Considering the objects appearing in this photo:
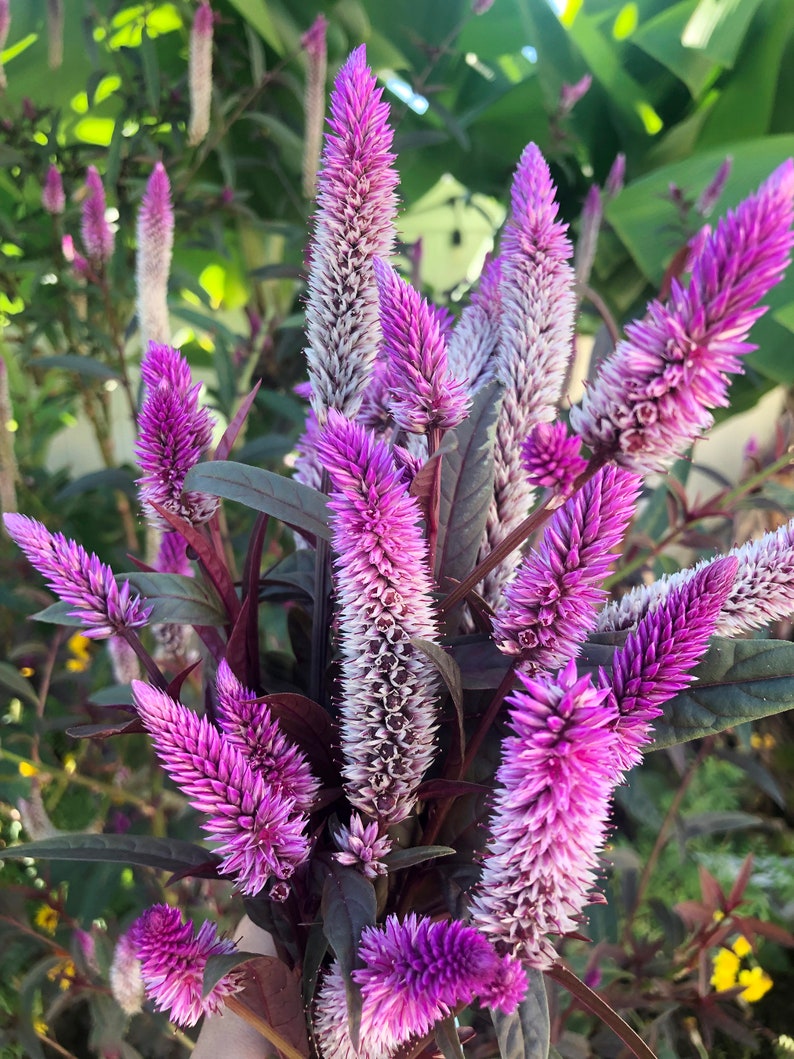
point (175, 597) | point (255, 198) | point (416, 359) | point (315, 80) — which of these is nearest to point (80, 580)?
point (175, 597)

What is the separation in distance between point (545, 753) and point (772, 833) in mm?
1605

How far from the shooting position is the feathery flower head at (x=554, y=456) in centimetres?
21

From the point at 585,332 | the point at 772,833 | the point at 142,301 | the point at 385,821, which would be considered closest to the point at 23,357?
the point at 142,301

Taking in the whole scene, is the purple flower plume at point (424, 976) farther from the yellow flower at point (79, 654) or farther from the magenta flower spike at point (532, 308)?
the yellow flower at point (79, 654)

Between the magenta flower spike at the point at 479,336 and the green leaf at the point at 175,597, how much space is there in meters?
0.15

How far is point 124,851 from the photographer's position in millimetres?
313

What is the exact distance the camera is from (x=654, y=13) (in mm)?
1075

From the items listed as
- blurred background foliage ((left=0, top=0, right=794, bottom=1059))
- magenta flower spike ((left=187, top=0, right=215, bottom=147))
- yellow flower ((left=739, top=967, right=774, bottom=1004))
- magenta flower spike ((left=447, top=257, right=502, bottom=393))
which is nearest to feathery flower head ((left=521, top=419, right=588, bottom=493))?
magenta flower spike ((left=447, top=257, right=502, bottom=393))

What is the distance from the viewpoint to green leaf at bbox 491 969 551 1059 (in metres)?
0.26

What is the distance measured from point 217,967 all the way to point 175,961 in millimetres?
17

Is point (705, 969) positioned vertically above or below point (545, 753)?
below

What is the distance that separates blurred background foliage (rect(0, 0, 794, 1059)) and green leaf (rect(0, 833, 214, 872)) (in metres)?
0.41

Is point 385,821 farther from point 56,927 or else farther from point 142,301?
point 56,927

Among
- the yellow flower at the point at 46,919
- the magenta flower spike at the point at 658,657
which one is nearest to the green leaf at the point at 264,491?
the magenta flower spike at the point at 658,657
